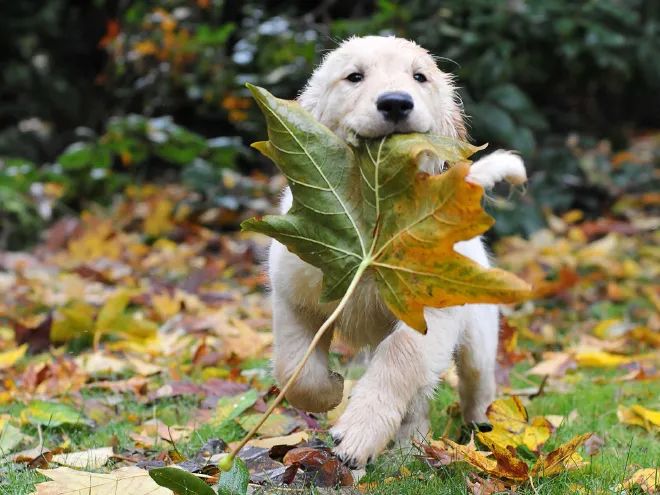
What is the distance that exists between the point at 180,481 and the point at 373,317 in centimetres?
94

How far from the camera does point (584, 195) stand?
8.27 metres

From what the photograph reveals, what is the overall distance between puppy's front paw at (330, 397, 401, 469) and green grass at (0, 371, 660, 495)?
15 cm

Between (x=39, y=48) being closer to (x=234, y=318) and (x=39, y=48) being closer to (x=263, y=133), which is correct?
(x=263, y=133)

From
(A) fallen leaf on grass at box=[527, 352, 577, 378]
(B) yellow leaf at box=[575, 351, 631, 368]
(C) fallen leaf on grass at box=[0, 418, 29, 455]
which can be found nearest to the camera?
(C) fallen leaf on grass at box=[0, 418, 29, 455]

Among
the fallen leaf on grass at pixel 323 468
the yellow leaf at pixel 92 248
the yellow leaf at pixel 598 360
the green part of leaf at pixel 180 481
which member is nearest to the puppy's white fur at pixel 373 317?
the fallen leaf on grass at pixel 323 468

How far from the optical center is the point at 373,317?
279 cm

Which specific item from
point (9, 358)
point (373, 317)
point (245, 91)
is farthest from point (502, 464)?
point (245, 91)

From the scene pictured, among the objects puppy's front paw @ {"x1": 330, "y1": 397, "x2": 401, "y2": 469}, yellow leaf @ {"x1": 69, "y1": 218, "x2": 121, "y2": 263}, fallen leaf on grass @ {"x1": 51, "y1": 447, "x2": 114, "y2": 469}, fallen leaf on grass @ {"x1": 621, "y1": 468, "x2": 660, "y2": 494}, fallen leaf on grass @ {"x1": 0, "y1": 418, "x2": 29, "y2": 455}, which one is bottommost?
yellow leaf @ {"x1": 69, "y1": 218, "x2": 121, "y2": 263}

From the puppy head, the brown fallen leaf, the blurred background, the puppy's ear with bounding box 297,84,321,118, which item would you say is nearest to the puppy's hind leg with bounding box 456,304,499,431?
the brown fallen leaf

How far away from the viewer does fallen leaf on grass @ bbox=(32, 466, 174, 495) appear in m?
2.14

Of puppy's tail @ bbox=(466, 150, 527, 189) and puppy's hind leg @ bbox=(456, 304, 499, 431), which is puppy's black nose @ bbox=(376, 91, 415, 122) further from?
puppy's hind leg @ bbox=(456, 304, 499, 431)

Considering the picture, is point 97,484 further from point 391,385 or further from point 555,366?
point 555,366

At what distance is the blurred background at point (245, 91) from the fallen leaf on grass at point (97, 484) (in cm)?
519

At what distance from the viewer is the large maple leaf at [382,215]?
1996 millimetres
